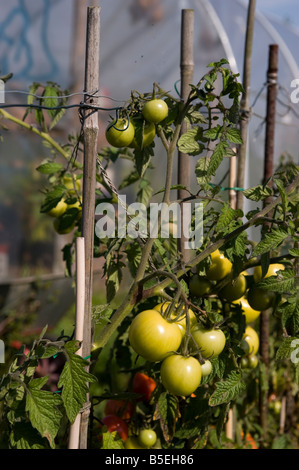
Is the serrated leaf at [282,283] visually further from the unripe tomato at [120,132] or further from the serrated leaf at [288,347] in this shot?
the unripe tomato at [120,132]

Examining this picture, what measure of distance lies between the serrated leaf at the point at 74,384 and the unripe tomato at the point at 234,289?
388mm

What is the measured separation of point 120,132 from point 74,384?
0.46m

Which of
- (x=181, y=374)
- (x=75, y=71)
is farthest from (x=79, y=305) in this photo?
(x=75, y=71)

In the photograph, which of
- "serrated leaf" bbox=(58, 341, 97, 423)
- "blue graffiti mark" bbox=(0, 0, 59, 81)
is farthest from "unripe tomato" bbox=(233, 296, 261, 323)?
"blue graffiti mark" bbox=(0, 0, 59, 81)

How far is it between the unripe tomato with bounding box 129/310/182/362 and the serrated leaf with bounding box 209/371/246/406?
19 centimetres

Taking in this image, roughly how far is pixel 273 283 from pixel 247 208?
122 cm

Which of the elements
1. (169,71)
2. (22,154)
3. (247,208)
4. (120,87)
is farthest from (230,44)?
(22,154)

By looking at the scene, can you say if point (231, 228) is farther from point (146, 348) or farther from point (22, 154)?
point (22, 154)

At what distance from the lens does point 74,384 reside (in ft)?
2.86

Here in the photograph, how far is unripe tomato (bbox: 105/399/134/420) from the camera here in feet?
4.25

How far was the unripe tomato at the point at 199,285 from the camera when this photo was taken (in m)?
1.11

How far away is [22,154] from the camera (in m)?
3.05

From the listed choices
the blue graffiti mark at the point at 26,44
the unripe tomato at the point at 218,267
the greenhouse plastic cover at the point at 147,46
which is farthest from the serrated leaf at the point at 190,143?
the blue graffiti mark at the point at 26,44
